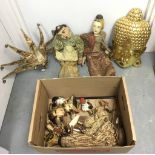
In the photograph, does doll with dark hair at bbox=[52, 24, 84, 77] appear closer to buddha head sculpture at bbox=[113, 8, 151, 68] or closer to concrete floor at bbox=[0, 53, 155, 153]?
concrete floor at bbox=[0, 53, 155, 153]

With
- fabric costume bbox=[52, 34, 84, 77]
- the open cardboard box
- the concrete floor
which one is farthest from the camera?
fabric costume bbox=[52, 34, 84, 77]

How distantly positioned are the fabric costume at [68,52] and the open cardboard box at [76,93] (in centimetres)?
11

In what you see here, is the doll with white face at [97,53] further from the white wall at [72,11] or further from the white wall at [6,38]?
the white wall at [6,38]

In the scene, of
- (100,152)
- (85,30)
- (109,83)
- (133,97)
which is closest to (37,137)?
(100,152)

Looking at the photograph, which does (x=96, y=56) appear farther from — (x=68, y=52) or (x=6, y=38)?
(x=6, y=38)

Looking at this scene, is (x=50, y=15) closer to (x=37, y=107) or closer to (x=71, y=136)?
(x=37, y=107)

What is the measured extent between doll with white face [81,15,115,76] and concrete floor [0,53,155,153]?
63 millimetres

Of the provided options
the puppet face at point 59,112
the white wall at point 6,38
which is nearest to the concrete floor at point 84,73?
the white wall at point 6,38

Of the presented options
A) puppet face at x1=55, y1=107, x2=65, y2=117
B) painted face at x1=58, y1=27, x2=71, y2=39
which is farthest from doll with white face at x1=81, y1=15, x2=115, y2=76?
puppet face at x1=55, y1=107, x2=65, y2=117

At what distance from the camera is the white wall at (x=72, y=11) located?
107cm

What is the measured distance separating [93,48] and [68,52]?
0.47 feet

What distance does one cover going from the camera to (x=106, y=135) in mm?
966

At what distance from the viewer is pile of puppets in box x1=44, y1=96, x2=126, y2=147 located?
955 millimetres

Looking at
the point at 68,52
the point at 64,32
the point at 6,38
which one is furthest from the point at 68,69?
the point at 6,38
